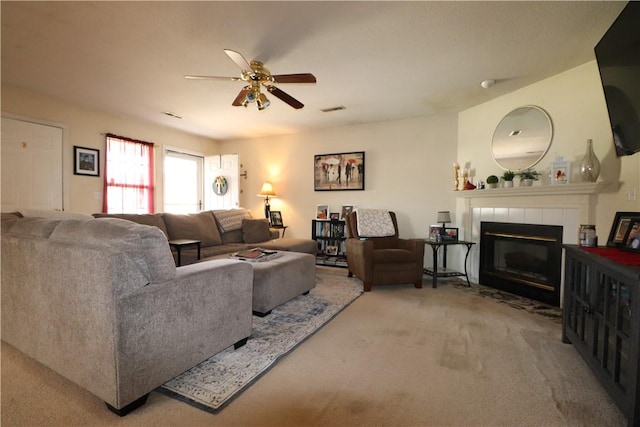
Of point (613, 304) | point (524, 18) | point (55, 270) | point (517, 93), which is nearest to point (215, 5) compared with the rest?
point (55, 270)

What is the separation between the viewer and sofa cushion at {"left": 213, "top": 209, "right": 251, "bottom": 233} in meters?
4.56

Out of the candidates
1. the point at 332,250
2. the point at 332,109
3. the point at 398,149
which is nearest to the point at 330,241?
the point at 332,250

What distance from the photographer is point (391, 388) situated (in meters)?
1.59

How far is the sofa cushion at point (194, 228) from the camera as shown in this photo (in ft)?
13.1

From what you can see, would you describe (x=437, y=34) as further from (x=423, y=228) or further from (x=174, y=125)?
(x=174, y=125)

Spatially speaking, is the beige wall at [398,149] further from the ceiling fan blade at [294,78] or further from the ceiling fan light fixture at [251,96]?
the ceiling fan light fixture at [251,96]

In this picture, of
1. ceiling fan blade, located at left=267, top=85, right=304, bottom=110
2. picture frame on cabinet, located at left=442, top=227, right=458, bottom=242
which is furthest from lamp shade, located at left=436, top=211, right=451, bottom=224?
ceiling fan blade, located at left=267, top=85, right=304, bottom=110

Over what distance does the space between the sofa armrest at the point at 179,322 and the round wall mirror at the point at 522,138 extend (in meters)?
3.31

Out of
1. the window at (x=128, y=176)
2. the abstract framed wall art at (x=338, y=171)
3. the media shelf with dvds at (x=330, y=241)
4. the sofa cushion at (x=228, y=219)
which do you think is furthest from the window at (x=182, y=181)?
the media shelf with dvds at (x=330, y=241)

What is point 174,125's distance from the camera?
4.98 meters

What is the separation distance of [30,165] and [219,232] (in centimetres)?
240

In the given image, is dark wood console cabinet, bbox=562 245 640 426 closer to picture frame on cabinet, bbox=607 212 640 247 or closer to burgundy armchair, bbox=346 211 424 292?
picture frame on cabinet, bbox=607 212 640 247

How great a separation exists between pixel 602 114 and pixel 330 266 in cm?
372

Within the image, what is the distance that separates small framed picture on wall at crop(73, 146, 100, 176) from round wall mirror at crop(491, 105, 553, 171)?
5530 mm
